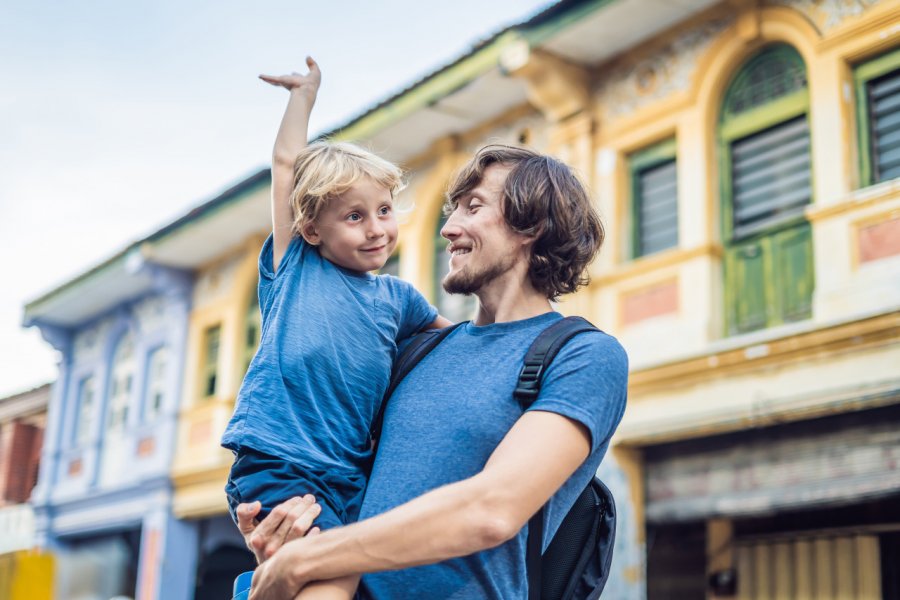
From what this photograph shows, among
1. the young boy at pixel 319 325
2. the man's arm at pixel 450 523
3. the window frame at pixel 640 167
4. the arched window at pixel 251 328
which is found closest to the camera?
the man's arm at pixel 450 523

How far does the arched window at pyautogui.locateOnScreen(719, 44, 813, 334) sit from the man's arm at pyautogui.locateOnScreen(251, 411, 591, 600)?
7.17 metres

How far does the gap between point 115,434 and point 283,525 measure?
705 inches

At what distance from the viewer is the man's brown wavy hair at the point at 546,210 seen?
2904 mm

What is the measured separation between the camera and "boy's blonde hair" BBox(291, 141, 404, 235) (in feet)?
9.65

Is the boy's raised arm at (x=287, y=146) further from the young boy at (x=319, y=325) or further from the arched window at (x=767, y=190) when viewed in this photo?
the arched window at (x=767, y=190)

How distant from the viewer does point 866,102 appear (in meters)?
9.10

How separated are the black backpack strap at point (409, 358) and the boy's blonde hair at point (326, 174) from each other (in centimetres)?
38

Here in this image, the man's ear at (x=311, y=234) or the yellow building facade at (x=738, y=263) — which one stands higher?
the yellow building facade at (x=738, y=263)

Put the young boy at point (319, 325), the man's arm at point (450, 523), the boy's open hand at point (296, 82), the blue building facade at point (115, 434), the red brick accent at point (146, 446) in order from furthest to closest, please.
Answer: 1. the red brick accent at point (146, 446)
2. the blue building facade at point (115, 434)
3. the boy's open hand at point (296, 82)
4. the young boy at point (319, 325)
5. the man's arm at point (450, 523)

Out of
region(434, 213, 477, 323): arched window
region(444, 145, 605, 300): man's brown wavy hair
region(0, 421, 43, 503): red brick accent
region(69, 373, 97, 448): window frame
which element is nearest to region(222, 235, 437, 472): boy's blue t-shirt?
region(444, 145, 605, 300): man's brown wavy hair

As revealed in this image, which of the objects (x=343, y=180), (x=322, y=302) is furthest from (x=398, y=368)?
(x=343, y=180)

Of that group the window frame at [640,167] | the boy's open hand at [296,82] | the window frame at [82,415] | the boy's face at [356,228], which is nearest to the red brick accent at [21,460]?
the window frame at [82,415]

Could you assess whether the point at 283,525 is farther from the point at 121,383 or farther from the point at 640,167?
the point at 121,383

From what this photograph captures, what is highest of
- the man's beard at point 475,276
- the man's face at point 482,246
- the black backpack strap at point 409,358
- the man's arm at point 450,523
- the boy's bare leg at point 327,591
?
the man's face at point 482,246
